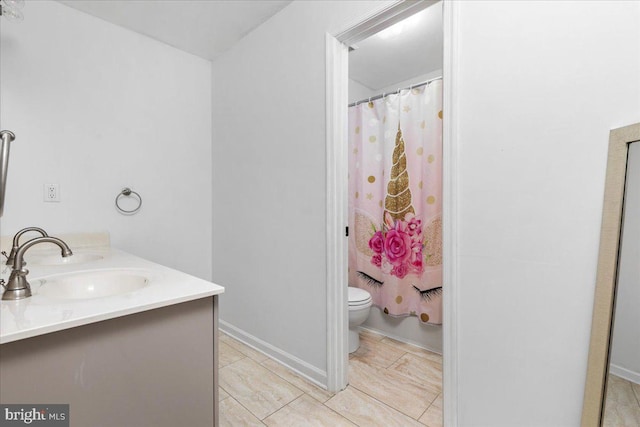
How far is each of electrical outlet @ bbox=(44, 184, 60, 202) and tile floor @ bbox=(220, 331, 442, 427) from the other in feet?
4.78

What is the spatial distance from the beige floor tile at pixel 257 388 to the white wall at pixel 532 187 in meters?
0.90

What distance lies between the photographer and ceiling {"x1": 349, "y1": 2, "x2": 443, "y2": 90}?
2.12m

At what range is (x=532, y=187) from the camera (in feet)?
3.54

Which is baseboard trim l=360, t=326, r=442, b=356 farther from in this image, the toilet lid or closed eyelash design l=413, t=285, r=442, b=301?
the toilet lid

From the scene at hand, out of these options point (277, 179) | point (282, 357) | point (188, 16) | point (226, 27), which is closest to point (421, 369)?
point (282, 357)

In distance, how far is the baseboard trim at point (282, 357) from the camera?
1.78m

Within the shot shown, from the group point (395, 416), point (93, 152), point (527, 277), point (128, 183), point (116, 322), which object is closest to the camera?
point (116, 322)

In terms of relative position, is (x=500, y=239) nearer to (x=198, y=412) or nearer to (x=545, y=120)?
(x=545, y=120)

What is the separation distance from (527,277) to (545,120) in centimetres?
55

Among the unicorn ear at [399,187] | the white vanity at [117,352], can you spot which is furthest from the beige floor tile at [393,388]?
the unicorn ear at [399,187]

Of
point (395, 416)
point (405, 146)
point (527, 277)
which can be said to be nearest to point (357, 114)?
point (405, 146)

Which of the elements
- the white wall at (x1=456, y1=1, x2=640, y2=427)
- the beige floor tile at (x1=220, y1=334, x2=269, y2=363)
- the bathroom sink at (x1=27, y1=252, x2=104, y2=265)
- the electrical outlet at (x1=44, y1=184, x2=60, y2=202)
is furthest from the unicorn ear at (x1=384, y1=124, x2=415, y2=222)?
the electrical outlet at (x1=44, y1=184, x2=60, y2=202)

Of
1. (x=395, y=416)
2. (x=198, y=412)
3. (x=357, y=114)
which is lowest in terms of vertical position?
(x=395, y=416)

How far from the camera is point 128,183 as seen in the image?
2.23 metres
